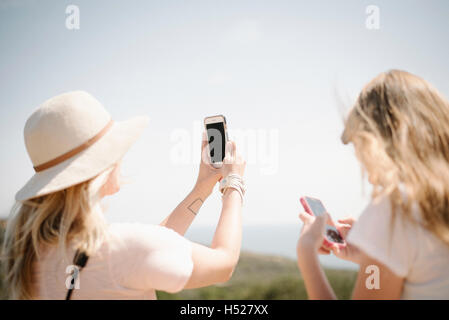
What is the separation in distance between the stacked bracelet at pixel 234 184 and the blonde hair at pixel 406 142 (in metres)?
0.83

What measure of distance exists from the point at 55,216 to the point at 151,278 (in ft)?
2.20

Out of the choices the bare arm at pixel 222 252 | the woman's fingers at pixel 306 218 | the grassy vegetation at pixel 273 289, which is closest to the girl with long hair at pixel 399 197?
the woman's fingers at pixel 306 218

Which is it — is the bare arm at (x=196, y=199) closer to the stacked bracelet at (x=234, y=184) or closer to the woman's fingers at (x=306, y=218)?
the stacked bracelet at (x=234, y=184)

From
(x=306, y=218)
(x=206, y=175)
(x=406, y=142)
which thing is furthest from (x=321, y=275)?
(x=206, y=175)

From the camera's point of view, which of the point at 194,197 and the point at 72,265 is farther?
the point at 194,197

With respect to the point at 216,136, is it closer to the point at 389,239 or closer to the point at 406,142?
the point at 406,142

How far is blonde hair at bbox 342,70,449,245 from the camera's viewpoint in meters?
1.63

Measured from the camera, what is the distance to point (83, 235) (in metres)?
1.79

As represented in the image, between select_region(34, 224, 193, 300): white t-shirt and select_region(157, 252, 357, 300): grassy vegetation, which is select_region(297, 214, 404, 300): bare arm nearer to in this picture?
select_region(34, 224, 193, 300): white t-shirt

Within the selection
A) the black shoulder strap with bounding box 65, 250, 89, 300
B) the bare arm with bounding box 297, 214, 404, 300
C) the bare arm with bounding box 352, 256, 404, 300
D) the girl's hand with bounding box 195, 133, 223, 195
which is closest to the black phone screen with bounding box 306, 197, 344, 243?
the bare arm with bounding box 297, 214, 404, 300

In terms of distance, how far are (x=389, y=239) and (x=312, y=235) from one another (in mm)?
452
